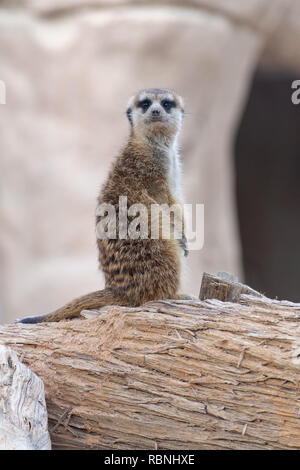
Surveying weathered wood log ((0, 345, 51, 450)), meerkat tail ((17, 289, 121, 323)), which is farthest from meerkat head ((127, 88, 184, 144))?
weathered wood log ((0, 345, 51, 450))

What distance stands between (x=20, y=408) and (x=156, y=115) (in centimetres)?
145

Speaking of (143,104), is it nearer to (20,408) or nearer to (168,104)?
(168,104)

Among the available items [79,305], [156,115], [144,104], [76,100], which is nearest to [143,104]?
[144,104]

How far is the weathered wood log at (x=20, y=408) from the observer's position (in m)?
1.93

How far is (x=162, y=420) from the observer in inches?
88.9

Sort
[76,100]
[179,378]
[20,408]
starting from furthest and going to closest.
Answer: [76,100] → [179,378] → [20,408]

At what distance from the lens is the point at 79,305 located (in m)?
2.65

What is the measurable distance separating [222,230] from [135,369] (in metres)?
3.86

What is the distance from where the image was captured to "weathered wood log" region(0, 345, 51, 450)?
193 cm

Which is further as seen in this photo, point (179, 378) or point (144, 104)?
point (144, 104)

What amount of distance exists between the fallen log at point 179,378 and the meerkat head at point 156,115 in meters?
0.89

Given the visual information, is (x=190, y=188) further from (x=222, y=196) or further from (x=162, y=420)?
(x=162, y=420)

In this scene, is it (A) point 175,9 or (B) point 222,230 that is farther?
(B) point 222,230

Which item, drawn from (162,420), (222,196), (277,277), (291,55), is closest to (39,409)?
(162,420)
